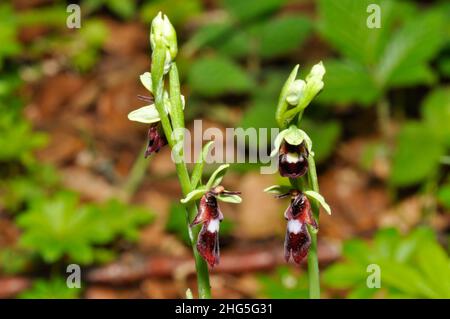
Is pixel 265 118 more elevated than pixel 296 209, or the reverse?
pixel 265 118

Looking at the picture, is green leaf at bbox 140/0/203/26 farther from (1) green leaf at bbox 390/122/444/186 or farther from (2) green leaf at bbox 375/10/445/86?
(1) green leaf at bbox 390/122/444/186

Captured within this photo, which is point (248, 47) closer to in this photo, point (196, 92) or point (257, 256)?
point (196, 92)

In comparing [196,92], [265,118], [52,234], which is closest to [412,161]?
[265,118]

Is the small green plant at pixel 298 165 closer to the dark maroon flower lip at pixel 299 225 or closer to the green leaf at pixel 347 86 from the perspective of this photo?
the dark maroon flower lip at pixel 299 225

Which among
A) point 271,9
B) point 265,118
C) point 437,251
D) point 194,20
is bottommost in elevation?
point 437,251

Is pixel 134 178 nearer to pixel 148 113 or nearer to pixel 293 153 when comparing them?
pixel 148 113

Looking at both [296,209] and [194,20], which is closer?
[296,209]
